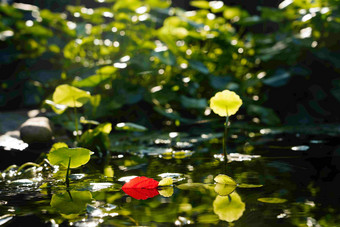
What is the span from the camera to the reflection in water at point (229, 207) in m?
0.69

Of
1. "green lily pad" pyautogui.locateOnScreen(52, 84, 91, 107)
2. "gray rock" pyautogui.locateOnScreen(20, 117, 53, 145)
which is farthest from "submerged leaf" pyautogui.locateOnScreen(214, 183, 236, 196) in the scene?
"gray rock" pyautogui.locateOnScreen(20, 117, 53, 145)

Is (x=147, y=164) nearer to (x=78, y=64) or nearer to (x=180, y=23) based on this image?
(x=180, y=23)

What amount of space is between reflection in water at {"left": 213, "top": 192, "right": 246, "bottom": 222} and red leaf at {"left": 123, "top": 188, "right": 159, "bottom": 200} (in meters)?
0.14

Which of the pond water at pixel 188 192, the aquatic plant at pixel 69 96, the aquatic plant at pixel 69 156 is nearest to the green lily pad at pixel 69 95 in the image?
the aquatic plant at pixel 69 96

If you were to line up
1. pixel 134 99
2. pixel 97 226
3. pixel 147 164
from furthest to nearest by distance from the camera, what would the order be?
pixel 134 99 < pixel 147 164 < pixel 97 226

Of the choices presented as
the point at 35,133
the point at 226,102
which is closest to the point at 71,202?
the point at 226,102

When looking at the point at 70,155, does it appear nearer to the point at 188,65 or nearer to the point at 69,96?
the point at 69,96

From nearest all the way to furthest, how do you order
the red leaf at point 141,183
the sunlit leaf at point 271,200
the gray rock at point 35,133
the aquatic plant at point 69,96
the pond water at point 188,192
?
the pond water at point 188,192 → the sunlit leaf at point 271,200 → the red leaf at point 141,183 → the aquatic plant at point 69,96 → the gray rock at point 35,133

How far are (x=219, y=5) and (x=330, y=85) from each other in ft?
2.83

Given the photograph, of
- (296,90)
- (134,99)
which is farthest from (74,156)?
(296,90)

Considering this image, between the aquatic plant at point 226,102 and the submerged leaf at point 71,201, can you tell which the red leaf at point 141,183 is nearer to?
the submerged leaf at point 71,201

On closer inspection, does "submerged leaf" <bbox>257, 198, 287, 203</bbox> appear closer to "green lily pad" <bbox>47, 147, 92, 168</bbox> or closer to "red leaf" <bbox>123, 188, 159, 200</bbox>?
"red leaf" <bbox>123, 188, 159, 200</bbox>

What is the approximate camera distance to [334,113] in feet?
8.23

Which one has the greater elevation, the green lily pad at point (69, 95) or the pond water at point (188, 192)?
the green lily pad at point (69, 95)
